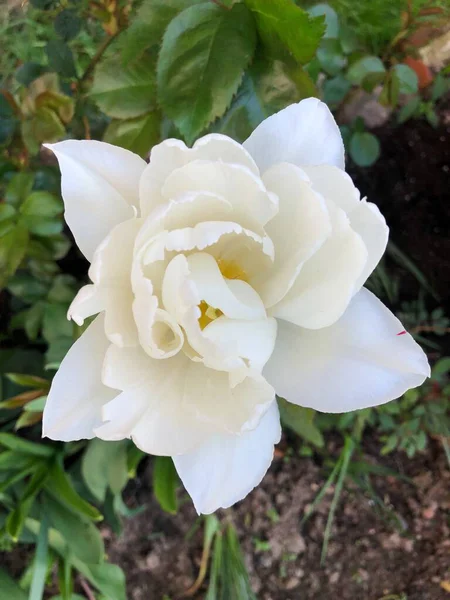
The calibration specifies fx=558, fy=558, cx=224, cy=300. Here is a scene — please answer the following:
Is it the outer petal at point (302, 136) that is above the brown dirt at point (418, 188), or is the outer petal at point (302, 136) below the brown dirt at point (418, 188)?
above

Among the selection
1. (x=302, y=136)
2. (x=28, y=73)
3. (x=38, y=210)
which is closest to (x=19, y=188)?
(x=38, y=210)

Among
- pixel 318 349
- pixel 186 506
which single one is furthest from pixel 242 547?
pixel 318 349

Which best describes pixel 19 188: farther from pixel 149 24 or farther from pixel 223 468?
pixel 223 468

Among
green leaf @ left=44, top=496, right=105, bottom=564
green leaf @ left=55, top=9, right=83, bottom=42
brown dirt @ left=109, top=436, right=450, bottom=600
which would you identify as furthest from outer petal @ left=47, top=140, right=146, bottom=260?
brown dirt @ left=109, top=436, right=450, bottom=600

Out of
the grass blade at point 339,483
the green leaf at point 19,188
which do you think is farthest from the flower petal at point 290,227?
the grass blade at point 339,483

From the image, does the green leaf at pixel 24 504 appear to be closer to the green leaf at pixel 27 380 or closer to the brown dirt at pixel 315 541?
the green leaf at pixel 27 380

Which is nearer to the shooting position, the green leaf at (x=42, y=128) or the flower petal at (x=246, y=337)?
the flower petal at (x=246, y=337)
